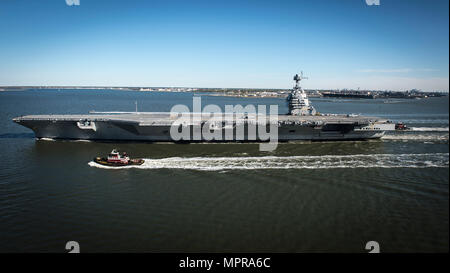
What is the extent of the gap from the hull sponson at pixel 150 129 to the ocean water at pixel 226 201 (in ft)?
9.05

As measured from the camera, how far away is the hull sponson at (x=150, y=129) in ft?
62.7

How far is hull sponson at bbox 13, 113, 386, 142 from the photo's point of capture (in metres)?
19.1

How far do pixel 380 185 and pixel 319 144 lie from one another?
842cm

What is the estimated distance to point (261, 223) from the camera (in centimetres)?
882

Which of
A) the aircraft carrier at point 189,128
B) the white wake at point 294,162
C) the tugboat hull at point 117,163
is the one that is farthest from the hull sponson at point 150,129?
the tugboat hull at point 117,163

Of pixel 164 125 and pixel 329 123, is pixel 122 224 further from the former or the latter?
pixel 329 123

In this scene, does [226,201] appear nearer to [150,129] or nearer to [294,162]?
[294,162]

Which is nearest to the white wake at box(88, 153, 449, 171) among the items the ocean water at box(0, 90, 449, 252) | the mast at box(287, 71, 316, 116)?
the ocean water at box(0, 90, 449, 252)

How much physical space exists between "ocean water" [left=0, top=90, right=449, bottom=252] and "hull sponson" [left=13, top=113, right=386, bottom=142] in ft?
9.05

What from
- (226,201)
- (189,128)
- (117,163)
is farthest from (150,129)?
(226,201)

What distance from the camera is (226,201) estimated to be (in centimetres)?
1034

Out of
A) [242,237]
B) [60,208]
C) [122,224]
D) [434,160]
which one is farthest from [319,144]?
[60,208]

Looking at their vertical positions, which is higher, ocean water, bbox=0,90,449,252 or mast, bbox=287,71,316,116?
mast, bbox=287,71,316,116

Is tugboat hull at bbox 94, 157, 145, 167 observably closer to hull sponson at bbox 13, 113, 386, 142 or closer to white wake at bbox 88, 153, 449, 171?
white wake at bbox 88, 153, 449, 171
